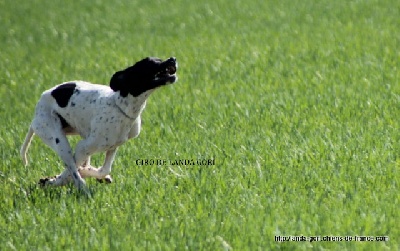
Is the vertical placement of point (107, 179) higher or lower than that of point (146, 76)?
lower

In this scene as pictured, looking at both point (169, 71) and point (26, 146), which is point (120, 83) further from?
point (26, 146)

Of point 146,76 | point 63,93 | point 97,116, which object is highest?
point 146,76

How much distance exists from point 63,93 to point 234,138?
2.11m

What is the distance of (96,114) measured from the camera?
7.12m

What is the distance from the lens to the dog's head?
22.2 feet

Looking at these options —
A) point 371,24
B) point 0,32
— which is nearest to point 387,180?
point 371,24

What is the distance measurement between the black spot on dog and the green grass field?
2.42 feet

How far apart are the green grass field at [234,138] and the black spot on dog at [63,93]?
74cm

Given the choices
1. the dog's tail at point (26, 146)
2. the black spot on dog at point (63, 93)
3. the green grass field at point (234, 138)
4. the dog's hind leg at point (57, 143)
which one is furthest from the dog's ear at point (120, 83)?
the dog's tail at point (26, 146)

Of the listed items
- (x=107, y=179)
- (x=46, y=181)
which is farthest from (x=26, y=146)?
(x=107, y=179)

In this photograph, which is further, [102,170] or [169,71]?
[102,170]

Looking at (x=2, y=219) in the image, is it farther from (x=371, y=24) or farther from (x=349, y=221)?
(x=371, y=24)

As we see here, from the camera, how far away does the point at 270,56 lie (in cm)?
1328

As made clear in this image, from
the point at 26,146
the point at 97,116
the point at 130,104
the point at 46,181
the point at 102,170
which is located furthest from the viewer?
the point at 26,146
